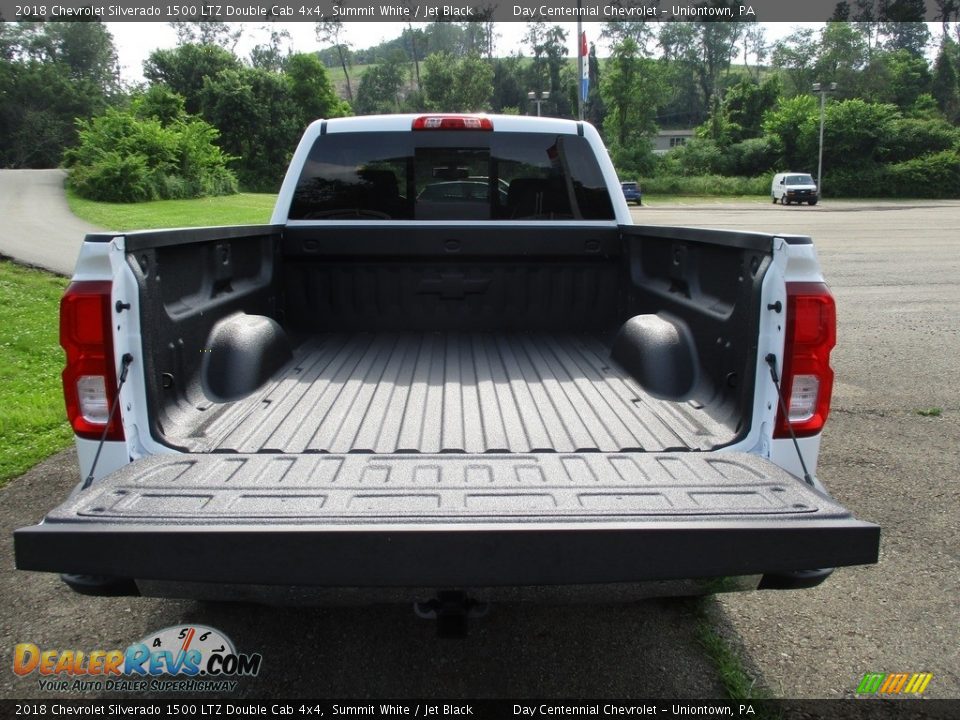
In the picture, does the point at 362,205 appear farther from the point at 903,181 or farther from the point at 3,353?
the point at 903,181

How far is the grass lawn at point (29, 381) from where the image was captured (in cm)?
535

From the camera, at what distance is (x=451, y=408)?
127 inches

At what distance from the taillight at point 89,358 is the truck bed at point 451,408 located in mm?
296

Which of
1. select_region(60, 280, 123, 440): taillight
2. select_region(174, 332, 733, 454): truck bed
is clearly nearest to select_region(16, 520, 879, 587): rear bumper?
select_region(60, 280, 123, 440): taillight

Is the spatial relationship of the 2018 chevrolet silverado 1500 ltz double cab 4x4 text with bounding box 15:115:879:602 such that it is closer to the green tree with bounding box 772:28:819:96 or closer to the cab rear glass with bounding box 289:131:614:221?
the cab rear glass with bounding box 289:131:614:221

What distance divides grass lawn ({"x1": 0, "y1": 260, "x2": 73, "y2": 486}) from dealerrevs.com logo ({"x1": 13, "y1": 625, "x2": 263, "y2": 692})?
2291 millimetres

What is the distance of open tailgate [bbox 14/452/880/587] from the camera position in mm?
1888

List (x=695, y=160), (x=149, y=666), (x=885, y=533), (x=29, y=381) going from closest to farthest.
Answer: (x=149, y=666), (x=885, y=533), (x=29, y=381), (x=695, y=160)

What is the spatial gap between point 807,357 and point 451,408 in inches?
55.5

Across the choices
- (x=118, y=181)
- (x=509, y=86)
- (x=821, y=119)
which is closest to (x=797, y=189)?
(x=821, y=119)

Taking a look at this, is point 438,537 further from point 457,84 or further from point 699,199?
point 457,84

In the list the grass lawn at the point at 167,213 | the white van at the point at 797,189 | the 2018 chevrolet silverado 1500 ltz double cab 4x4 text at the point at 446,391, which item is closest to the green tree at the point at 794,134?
the white van at the point at 797,189

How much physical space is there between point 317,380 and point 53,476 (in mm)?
2428

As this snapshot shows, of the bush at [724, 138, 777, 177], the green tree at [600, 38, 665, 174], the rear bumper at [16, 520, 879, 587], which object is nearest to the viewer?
the rear bumper at [16, 520, 879, 587]
